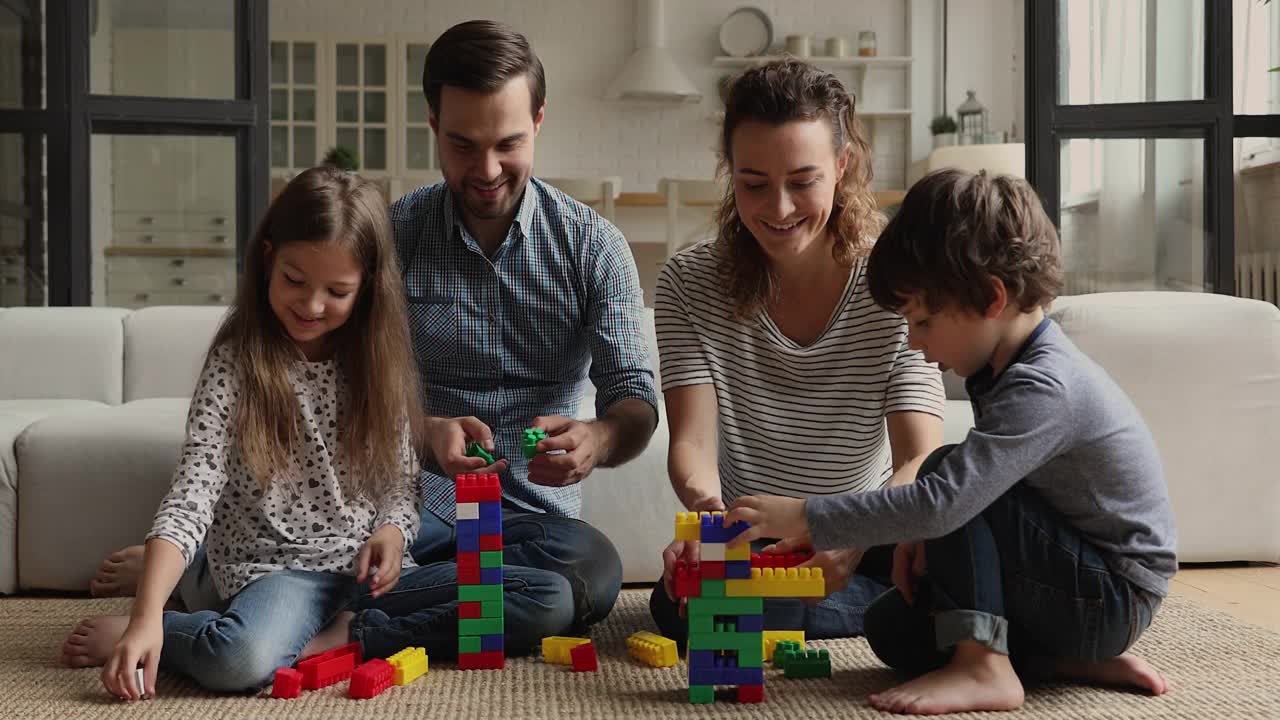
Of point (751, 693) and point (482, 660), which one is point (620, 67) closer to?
point (482, 660)

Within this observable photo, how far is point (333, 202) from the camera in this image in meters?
1.62

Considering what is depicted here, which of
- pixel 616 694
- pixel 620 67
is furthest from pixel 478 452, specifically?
pixel 620 67

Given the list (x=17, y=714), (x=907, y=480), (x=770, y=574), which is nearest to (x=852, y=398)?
(x=907, y=480)

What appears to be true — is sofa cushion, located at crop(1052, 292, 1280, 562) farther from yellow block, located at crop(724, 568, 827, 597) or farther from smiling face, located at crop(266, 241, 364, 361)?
smiling face, located at crop(266, 241, 364, 361)

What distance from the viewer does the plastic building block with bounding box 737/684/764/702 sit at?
1.41m

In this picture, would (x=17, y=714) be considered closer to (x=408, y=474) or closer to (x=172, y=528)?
(x=172, y=528)

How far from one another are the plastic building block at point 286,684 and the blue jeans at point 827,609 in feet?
1.70

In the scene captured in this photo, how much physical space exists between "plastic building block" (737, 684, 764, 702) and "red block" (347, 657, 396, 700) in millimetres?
431

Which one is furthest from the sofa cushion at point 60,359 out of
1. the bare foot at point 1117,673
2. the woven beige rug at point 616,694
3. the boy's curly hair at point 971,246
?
the bare foot at point 1117,673

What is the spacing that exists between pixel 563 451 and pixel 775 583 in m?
0.38

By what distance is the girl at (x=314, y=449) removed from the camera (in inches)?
61.4

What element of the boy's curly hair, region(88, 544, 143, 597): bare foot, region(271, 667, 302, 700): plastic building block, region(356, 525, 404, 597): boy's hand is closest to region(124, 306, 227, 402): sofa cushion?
region(88, 544, 143, 597): bare foot

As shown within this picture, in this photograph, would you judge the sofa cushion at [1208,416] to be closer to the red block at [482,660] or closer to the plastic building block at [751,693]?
the plastic building block at [751,693]

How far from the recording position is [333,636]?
63.0 inches
